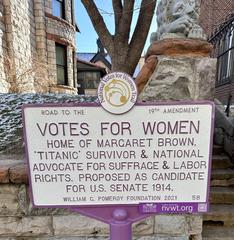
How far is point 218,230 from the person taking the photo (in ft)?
7.15

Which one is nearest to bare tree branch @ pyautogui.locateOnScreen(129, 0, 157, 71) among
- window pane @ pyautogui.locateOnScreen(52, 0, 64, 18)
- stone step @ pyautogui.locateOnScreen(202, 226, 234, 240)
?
stone step @ pyautogui.locateOnScreen(202, 226, 234, 240)

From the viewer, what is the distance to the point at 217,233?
214 centimetres

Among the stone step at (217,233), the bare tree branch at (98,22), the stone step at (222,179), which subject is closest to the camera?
the stone step at (217,233)

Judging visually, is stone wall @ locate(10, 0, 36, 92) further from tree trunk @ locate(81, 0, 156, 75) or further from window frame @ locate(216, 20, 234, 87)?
window frame @ locate(216, 20, 234, 87)

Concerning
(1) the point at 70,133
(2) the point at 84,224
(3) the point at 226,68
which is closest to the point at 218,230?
(2) the point at 84,224

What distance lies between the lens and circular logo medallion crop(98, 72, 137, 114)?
0.97 m

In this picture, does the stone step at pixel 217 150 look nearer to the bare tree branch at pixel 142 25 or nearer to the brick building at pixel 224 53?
the brick building at pixel 224 53

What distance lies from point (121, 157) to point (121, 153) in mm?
18

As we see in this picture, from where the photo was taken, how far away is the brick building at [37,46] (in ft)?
20.7

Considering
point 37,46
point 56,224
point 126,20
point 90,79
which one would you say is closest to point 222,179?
point 56,224

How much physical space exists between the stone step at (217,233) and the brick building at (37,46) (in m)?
5.34

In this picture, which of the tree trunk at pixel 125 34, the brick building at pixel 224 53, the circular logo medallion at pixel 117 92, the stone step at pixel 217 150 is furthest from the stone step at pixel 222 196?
the tree trunk at pixel 125 34

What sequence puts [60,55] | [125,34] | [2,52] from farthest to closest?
[60,55] < [2,52] < [125,34]

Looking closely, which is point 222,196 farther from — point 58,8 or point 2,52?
point 58,8
